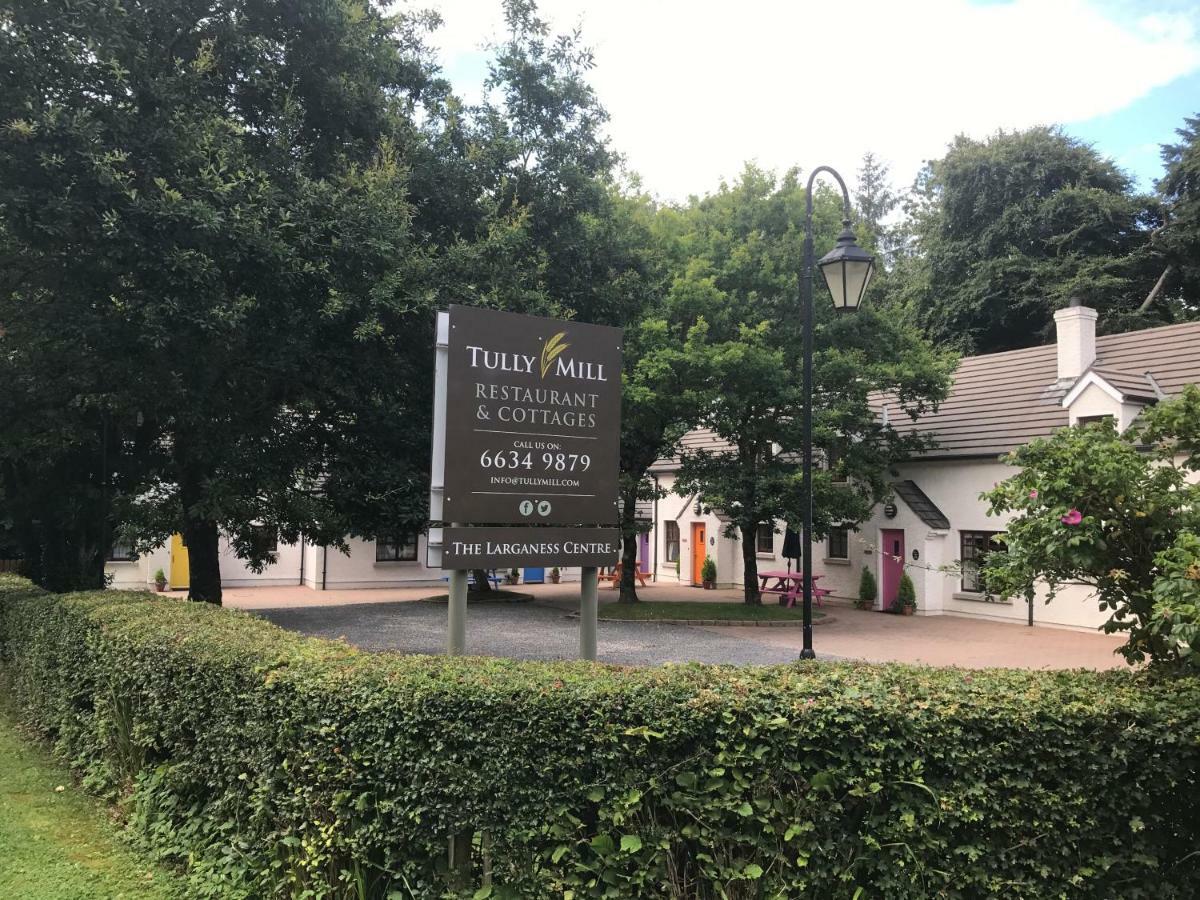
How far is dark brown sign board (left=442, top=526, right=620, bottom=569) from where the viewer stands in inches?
242

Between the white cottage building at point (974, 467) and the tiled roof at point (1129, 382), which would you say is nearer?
the tiled roof at point (1129, 382)

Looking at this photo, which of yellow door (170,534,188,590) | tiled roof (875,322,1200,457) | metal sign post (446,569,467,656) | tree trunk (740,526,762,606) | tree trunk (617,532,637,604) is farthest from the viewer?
yellow door (170,534,188,590)

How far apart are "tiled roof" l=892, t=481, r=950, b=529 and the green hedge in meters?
20.4

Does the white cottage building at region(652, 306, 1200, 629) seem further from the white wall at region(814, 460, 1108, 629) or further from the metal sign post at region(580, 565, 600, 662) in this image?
the metal sign post at region(580, 565, 600, 662)

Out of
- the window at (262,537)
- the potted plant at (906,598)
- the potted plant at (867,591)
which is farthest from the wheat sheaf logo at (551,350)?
the potted plant at (867,591)

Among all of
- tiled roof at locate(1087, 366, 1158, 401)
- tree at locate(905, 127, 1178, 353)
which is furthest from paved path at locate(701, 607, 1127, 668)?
tree at locate(905, 127, 1178, 353)

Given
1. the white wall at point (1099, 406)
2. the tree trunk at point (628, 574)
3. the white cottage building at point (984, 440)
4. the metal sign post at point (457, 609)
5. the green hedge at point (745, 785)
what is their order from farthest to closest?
1. the tree trunk at point (628, 574)
2. the white cottage building at point (984, 440)
3. the white wall at point (1099, 406)
4. the metal sign post at point (457, 609)
5. the green hedge at point (745, 785)

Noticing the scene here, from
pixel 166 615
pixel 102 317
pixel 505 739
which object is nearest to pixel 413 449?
pixel 102 317

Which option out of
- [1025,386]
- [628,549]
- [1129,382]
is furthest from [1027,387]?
[628,549]

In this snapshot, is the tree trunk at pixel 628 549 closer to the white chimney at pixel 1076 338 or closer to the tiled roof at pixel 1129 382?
the tiled roof at pixel 1129 382

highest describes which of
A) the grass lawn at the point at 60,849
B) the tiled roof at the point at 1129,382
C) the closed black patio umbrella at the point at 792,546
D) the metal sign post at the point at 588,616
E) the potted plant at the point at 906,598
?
the tiled roof at the point at 1129,382

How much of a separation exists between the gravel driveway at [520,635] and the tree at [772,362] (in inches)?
153

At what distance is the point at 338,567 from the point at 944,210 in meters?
28.7

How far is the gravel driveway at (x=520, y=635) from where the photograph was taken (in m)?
15.4
